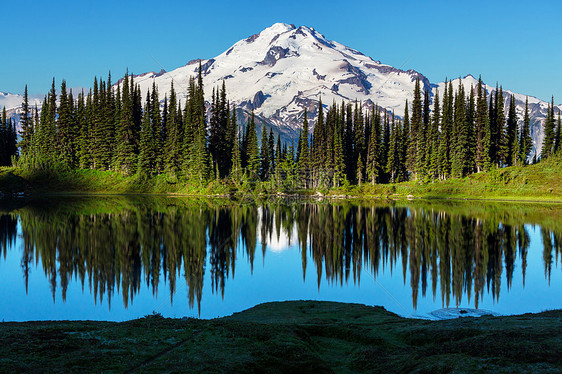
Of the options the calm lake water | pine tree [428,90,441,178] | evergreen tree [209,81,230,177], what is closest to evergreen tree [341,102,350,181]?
pine tree [428,90,441,178]

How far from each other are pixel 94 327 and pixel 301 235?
28914 millimetres

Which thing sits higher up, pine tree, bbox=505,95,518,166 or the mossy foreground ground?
pine tree, bbox=505,95,518,166

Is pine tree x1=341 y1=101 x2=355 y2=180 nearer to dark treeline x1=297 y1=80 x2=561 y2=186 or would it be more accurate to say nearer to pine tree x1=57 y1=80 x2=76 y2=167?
dark treeline x1=297 y1=80 x2=561 y2=186

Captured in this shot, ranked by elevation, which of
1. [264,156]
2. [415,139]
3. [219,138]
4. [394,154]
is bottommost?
[394,154]

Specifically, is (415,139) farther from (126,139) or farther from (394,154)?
(126,139)

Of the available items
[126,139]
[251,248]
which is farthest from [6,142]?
[251,248]

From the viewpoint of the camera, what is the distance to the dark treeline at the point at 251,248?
22078mm

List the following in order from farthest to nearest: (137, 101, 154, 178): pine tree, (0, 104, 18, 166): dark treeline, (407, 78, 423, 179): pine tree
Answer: (0, 104, 18, 166): dark treeline, (407, 78, 423, 179): pine tree, (137, 101, 154, 178): pine tree

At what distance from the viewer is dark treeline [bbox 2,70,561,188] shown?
9606 centimetres

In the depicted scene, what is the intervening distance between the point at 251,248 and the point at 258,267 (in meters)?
6.11

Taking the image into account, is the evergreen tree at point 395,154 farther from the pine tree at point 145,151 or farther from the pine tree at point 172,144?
the pine tree at point 145,151

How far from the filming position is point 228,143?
10444 centimetres

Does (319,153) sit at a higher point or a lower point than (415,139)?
lower

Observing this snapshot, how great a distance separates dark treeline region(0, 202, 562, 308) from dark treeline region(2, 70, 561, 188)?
4936 cm
